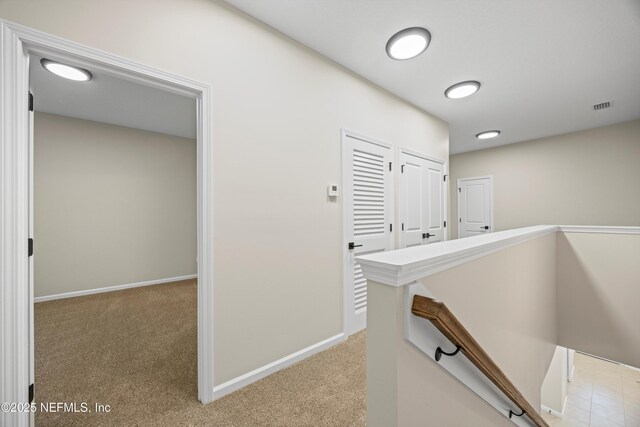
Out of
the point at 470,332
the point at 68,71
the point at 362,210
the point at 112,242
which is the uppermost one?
the point at 68,71

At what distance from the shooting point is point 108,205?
3887mm

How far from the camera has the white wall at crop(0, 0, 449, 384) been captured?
142cm

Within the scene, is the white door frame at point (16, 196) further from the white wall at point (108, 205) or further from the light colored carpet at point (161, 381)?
the white wall at point (108, 205)

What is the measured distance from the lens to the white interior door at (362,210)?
2451 mm

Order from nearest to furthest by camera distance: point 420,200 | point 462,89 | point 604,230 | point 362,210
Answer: point 362,210
point 604,230
point 462,89
point 420,200

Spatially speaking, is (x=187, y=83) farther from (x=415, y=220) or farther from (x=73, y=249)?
(x=73, y=249)

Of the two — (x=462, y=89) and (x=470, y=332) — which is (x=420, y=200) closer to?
(x=462, y=89)

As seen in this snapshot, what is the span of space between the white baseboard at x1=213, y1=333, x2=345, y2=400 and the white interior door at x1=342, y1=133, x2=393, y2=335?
257 millimetres

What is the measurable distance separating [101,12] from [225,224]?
4.20 feet

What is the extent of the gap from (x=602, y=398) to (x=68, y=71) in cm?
891

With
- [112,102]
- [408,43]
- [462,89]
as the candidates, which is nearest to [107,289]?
[112,102]

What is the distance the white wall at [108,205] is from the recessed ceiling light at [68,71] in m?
1.54

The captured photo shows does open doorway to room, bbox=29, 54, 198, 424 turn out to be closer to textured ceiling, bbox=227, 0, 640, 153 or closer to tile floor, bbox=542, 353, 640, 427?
textured ceiling, bbox=227, 0, 640, 153

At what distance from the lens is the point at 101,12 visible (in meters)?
1.31
